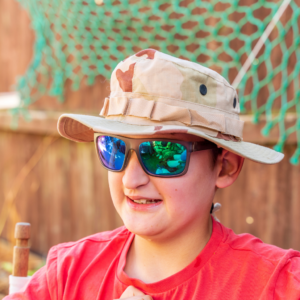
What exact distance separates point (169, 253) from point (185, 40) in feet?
5.53

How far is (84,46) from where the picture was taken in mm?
3242

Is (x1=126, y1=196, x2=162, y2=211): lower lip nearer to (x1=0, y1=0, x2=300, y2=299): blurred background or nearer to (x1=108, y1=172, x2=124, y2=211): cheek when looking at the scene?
(x1=108, y1=172, x2=124, y2=211): cheek

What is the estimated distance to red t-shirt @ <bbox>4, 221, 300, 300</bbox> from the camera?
130cm

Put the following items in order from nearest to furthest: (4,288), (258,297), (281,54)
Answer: (258,297), (281,54), (4,288)

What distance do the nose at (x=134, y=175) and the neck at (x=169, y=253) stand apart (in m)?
0.24

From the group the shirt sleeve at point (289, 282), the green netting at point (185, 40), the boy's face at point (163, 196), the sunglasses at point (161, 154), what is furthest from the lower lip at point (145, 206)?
the green netting at point (185, 40)

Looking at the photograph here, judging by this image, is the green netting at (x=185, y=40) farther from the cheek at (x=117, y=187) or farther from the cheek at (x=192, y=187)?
the cheek at (x=117, y=187)

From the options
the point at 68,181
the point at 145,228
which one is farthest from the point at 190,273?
the point at 68,181

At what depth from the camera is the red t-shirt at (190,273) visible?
1304mm

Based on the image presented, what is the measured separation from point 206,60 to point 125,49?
0.70 meters

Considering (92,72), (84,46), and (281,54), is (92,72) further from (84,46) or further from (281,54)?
(281,54)

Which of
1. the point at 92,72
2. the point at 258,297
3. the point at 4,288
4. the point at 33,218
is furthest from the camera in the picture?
the point at 33,218

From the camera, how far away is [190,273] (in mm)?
1368

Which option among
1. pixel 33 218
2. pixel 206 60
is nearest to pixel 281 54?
pixel 206 60
